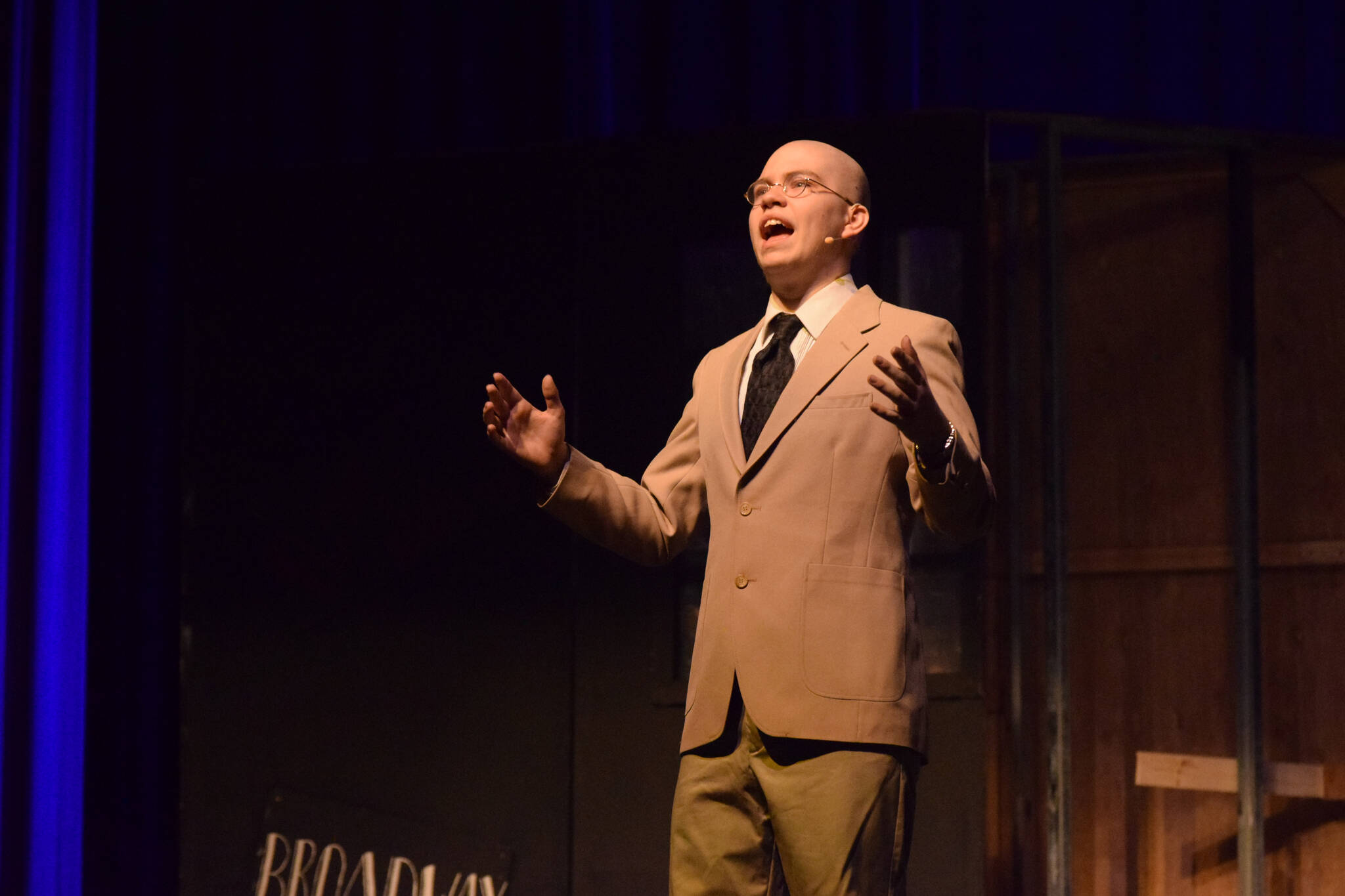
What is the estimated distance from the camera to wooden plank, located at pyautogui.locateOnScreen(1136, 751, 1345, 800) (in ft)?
Result: 10.9

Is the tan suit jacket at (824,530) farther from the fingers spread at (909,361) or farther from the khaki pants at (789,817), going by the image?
the fingers spread at (909,361)

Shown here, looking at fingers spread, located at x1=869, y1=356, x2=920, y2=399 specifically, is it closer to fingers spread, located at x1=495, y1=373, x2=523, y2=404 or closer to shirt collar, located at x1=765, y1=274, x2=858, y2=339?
shirt collar, located at x1=765, y1=274, x2=858, y2=339

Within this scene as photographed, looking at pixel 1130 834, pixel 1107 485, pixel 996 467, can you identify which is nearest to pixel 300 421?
pixel 996 467

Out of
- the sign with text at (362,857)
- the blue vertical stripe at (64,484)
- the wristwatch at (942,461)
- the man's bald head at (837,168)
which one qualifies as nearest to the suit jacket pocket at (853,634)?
the wristwatch at (942,461)

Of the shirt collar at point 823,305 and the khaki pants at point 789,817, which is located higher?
the shirt collar at point 823,305

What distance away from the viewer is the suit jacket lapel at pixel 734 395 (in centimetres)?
187

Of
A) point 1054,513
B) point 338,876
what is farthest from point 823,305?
point 338,876

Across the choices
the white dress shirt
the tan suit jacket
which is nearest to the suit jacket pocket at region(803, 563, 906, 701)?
the tan suit jacket

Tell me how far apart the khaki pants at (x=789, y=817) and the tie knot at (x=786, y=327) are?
1.57 feet

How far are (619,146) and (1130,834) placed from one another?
204 centimetres

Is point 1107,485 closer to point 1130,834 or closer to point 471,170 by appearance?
point 1130,834

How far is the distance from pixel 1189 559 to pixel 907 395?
2240 mm

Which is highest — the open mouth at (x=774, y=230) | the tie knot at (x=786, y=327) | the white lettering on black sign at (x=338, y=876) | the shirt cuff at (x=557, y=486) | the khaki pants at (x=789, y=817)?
the open mouth at (x=774, y=230)

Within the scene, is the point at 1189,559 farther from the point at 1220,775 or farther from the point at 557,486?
the point at 557,486
